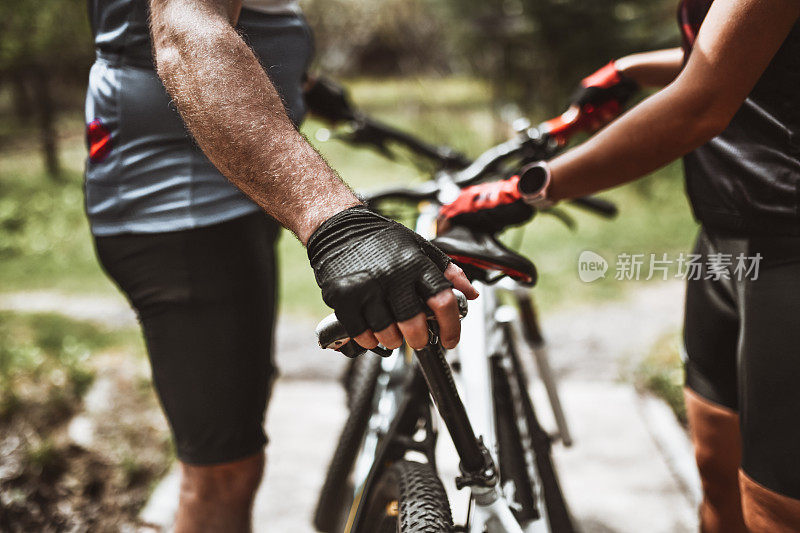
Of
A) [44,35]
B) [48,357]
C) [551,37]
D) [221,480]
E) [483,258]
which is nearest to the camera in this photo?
[483,258]

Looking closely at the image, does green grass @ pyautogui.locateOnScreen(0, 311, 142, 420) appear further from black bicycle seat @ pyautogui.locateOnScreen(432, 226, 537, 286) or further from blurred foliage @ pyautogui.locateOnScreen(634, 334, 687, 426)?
blurred foliage @ pyautogui.locateOnScreen(634, 334, 687, 426)

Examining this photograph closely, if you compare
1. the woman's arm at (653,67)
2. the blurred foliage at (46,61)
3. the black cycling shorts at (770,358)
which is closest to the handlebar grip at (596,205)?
the woman's arm at (653,67)

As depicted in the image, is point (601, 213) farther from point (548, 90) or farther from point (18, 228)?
point (548, 90)

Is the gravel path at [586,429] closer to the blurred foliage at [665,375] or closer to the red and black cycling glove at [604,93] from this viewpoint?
the blurred foliage at [665,375]

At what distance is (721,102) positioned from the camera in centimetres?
122

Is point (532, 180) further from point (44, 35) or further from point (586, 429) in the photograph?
point (44, 35)

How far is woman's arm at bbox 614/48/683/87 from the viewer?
6.08 ft

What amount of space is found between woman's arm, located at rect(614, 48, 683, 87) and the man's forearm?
1.18m

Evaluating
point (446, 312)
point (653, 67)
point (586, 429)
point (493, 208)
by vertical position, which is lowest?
point (586, 429)

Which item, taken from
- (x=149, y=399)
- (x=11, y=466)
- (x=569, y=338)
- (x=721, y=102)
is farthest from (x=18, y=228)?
(x=721, y=102)

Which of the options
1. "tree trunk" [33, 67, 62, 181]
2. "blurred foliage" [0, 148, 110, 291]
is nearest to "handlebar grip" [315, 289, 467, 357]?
"blurred foliage" [0, 148, 110, 291]

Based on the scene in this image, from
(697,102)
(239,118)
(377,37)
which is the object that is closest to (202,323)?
(239,118)

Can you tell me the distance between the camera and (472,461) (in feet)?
4.25

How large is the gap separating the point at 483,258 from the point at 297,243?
550 cm
